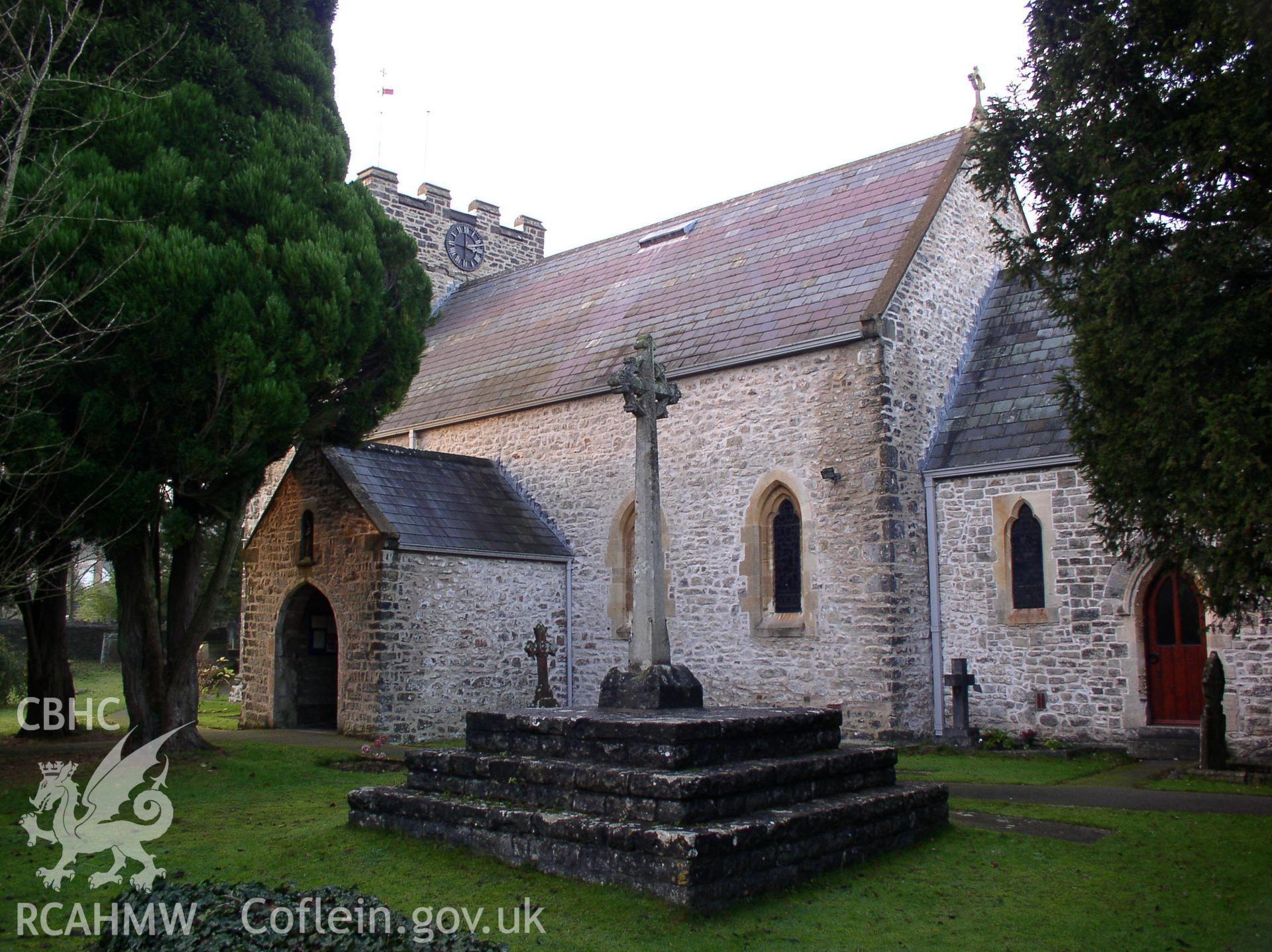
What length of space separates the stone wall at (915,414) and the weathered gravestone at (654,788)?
579cm

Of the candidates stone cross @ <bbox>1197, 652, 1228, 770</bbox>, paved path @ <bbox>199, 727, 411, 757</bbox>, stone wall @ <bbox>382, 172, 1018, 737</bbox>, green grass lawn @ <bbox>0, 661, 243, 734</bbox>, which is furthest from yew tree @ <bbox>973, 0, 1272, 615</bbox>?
green grass lawn @ <bbox>0, 661, 243, 734</bbox>

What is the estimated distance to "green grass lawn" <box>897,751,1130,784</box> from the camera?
11.8 m

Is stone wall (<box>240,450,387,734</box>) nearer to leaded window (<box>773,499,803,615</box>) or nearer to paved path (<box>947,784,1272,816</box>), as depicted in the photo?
leaded window (<box>773,499,803,615</box>)

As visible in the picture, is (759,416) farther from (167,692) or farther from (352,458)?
(167,692)

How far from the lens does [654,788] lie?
695 cm

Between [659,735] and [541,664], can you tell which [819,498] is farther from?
[659,735]

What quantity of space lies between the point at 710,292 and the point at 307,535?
8.16 metres

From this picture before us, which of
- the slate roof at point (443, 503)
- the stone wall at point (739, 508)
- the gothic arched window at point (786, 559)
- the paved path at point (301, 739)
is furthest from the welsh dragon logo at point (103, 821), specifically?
the gothic arched window at point (786, 559)

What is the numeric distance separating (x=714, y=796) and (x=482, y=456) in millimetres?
Result: 14132

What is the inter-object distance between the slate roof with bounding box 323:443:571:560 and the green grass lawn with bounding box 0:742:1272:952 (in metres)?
7.50

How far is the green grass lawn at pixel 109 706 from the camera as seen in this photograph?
1815 cm

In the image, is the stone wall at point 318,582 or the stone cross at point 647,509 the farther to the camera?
the stone wall at point 318,582

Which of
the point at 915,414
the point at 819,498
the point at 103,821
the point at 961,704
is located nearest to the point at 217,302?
the point at 103,821

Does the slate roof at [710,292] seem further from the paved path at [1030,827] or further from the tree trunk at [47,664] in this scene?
the tree trunk at [47,664]
